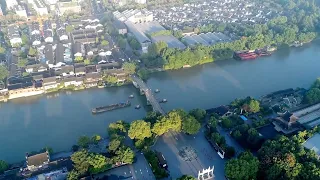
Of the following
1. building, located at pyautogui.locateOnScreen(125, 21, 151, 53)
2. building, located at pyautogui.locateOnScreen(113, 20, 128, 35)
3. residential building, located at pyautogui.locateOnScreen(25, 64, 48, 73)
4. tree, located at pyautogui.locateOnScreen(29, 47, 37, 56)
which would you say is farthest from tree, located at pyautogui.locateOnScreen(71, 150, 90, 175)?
building, located at pyautogui.locateOnScreen(113, 20, 128, 35)

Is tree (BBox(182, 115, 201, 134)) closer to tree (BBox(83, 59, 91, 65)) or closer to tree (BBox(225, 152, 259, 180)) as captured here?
tree (BBox(225, 152, 259, 180))

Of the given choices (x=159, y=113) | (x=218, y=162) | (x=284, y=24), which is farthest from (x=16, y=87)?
(x=284, y=24)

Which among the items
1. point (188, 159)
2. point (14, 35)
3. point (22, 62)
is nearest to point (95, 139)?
point (188, 159)

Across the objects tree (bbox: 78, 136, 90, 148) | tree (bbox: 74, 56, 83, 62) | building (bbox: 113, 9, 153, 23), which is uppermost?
building (bbox: 113, 9, 153, 23)

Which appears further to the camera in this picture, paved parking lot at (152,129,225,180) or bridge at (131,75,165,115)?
bridge at (131,75,165,115)

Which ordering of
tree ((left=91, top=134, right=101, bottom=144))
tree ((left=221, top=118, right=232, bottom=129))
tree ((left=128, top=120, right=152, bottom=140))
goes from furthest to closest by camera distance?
tree ((left=221, top=118, right=232, bottom=129)), tree ((left=91, top=134, right=101, bottom=144)), tree ((left=128, top=120, right=152, bottom=140))

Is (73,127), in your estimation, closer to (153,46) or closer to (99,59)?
(99,59)
